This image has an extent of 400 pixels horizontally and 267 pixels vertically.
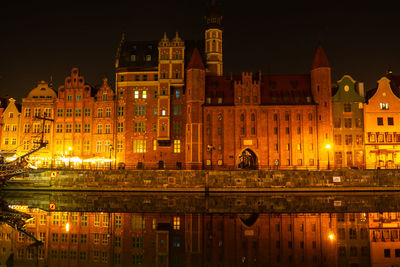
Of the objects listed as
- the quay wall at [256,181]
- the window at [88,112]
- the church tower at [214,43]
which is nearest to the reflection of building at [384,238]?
the quay wall at [256,181]

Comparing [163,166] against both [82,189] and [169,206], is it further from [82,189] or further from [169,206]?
[169,206]

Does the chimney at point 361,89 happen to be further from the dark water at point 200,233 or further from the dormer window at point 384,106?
the dark water at point 200,233

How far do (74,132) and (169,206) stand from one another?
3827cm

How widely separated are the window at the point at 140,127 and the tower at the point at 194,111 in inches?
360

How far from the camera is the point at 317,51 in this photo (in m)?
65.3

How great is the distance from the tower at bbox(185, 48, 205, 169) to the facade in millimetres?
23578

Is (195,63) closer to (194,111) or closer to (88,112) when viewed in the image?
(194,111)

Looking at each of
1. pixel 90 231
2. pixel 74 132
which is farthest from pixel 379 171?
pixel 74 132

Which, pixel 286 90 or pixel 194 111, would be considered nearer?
pixel 194 111

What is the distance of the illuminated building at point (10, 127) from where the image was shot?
239 feet

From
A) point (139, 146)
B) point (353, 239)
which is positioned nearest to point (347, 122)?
point (139, 146)

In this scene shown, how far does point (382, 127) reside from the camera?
212ft

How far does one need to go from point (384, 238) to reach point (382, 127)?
4480 cm

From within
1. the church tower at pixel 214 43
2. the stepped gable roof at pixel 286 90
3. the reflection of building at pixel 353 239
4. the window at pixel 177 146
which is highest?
the church tower at pixel 214 43
